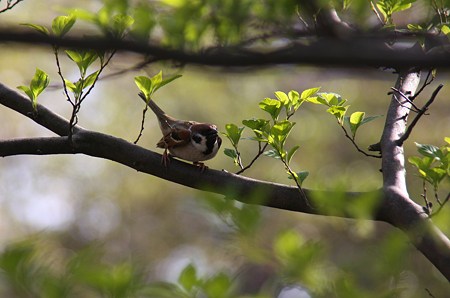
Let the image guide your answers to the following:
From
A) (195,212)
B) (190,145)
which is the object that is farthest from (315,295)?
(190,145)

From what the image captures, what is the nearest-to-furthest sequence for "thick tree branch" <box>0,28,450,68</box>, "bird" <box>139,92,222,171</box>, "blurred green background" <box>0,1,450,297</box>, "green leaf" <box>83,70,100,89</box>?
"thick tree branch" <box>0,28,450,68</box>
"green leaf" <box>83,70,100,89</box>
"bird" <box>139,92,222,171</box>
"blurred green background" <box>0,1,450,297</box>

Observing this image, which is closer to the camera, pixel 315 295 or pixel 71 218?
pixel 315 295

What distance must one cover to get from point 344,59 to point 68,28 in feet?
5.22

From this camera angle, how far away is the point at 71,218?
1302 centimetres

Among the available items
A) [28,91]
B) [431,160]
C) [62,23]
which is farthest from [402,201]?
[28,91]

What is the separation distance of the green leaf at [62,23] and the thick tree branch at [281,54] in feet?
4.53

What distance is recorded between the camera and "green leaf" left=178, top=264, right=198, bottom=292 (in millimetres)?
1588

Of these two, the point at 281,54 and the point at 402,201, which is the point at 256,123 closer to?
the point at 402,201

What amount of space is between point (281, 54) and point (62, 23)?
4.96ft

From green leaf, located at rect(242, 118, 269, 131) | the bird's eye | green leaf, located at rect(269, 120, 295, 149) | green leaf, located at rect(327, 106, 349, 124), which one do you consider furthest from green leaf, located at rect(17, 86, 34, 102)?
the bird's eye

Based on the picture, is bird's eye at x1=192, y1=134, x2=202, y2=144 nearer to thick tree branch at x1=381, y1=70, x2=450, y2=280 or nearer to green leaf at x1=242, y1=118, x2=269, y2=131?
thick tree branch at x1=381, y1=70, x2=450, y2=280

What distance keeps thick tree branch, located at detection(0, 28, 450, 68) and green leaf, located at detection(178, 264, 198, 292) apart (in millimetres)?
640

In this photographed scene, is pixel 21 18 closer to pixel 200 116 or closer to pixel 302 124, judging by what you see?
pixel 200 116

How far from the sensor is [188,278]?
1594 millimetres
